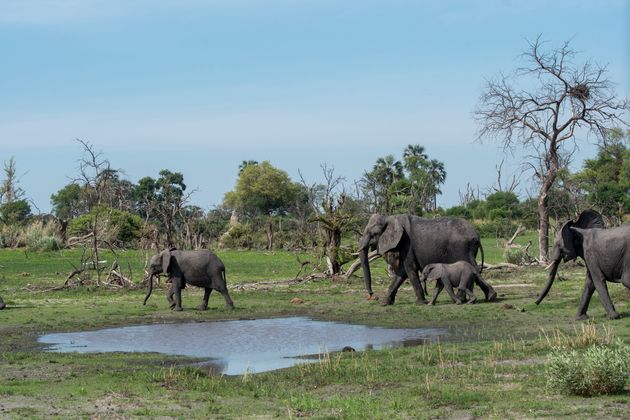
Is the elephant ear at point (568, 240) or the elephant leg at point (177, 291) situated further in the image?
the elephant leg at point (177, 291)

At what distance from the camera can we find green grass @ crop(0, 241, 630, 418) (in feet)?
39.3

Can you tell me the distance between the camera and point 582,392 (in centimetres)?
1209

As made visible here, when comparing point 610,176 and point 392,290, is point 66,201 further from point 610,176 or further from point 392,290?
point 392,290

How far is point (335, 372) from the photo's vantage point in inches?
571

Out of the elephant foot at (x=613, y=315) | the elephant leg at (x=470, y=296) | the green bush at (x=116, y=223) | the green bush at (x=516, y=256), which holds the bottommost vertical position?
the elephant foot at (x=613, y=315)

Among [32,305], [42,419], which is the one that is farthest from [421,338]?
[32,305]

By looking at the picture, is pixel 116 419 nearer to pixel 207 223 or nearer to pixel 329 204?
pixel 329 204

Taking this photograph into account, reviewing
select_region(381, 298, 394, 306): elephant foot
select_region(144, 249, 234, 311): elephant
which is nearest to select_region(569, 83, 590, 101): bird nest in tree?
select_region(381, 298, 394, 306): elephant foot

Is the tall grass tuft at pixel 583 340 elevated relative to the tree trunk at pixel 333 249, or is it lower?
lower

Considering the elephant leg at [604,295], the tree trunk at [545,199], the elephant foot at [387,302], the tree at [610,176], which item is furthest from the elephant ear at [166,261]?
the tree at [610,176]

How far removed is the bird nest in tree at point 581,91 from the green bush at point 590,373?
25.4 m

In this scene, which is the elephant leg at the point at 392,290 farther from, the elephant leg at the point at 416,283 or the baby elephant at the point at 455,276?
the baby elephant at the point at 455,276

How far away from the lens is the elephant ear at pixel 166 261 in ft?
83.8

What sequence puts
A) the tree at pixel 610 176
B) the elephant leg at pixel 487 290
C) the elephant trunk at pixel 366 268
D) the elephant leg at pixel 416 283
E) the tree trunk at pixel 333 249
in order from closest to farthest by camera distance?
the elephant leg at pixel 487 290 → the elephant leg at pixel 416 283 → the elephant trunk at pixel 366 268 → the tree trunk at pixel 333 249 → the tree at pixel 610 176
